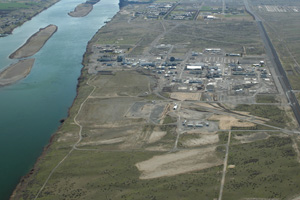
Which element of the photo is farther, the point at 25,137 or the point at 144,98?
the point at 144,98

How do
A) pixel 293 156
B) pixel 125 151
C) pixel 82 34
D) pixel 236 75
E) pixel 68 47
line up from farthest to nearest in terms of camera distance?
pixel 82 34, pixel 68 47, pixel 236 75, pixel 125 151, pixel 293 156

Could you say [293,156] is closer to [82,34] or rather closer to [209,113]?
[209,113]

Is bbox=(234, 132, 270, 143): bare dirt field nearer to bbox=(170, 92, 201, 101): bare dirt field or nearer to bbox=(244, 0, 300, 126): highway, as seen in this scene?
bbox=(244, 0, 300, 126): highway

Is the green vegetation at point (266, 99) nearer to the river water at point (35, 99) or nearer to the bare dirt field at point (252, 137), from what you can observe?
the bare dirt field at point (252, 137)

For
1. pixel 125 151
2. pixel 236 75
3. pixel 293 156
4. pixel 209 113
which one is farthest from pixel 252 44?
pixel 125 151

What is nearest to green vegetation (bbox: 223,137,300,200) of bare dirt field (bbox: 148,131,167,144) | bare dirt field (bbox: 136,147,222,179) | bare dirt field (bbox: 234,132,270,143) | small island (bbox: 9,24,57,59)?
bare dirt field (bbox: 234,132,270,143)

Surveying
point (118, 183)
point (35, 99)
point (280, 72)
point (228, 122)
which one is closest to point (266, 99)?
point (228, 122)

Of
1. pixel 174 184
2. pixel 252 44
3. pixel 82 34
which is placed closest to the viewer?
pixel 174 184
